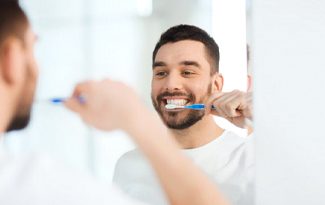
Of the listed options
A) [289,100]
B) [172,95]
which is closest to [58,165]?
[172,95]

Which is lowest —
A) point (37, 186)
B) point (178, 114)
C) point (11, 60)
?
point (37, 186)

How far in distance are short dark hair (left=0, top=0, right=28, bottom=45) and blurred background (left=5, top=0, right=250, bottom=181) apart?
17 mm

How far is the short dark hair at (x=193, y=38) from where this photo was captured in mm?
1135

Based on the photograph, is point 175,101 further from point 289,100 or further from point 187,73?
point 289,100

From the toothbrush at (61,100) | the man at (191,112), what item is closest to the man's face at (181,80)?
the man at (191,112)

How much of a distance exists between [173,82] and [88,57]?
0.65 ft

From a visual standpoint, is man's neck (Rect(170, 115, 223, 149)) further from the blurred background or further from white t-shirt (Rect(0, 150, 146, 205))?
white t-shirt (Rect(0, 150, 146, 205))

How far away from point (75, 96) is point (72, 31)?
5.5 inches

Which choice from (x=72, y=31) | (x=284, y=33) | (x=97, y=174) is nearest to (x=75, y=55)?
(x=72, y=31)

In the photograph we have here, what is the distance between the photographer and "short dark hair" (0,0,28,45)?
1009mm

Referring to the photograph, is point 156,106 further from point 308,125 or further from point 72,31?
point 308,125

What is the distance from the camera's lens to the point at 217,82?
1.18 metres

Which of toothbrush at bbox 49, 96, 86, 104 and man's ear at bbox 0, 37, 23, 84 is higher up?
man's ear at bbox 0, 37, 23, 84

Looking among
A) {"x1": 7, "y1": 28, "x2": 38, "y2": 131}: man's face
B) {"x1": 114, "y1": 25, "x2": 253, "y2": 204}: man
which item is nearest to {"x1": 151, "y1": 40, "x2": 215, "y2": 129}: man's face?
{"x1": 114, "y1": 25, "x2": 253, "y2": 204}: man
